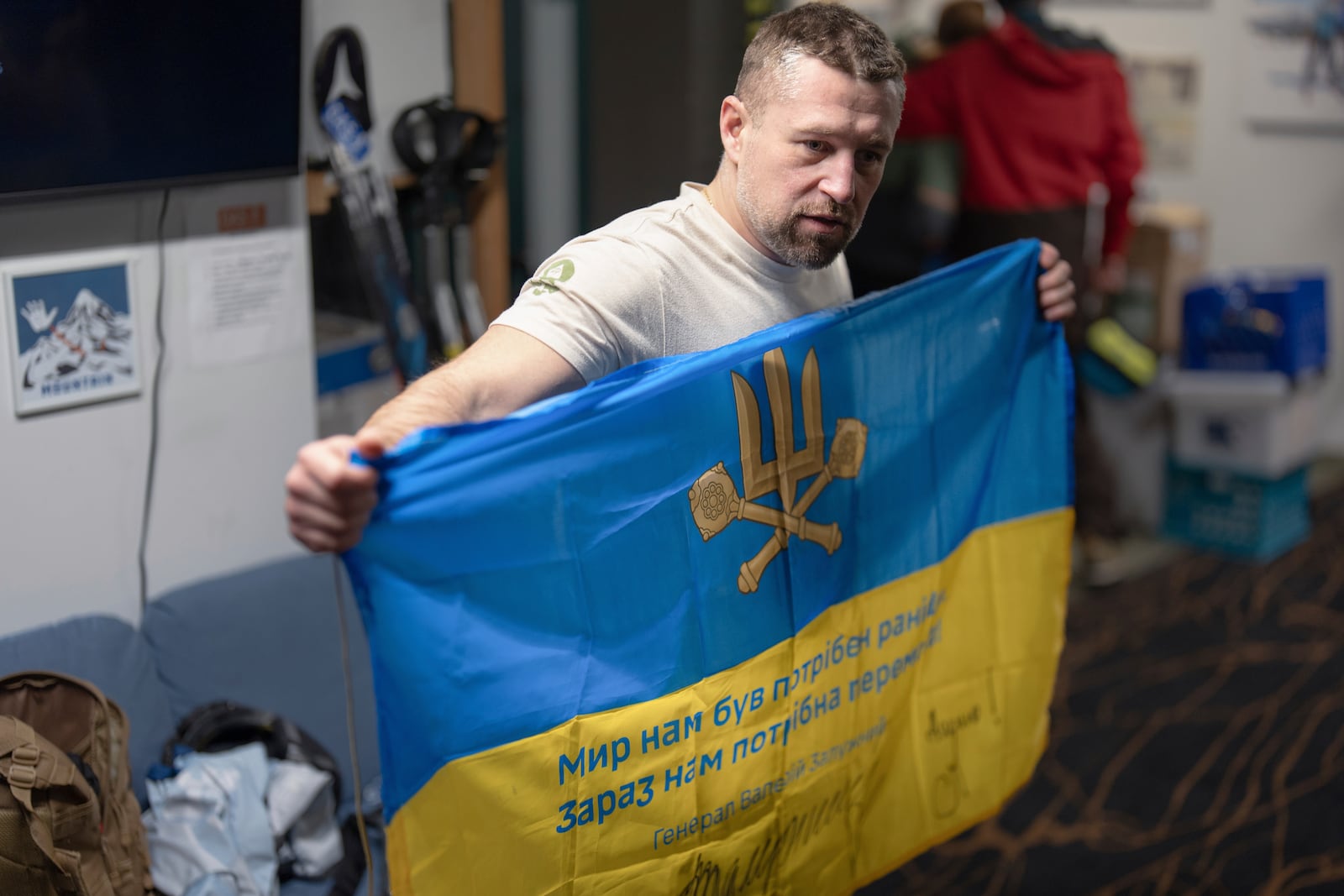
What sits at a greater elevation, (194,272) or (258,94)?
(258,94)

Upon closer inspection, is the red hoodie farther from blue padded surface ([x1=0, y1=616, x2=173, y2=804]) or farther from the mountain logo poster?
blue padded surface ([x1=0, y1=616, x2=173, y2=804])

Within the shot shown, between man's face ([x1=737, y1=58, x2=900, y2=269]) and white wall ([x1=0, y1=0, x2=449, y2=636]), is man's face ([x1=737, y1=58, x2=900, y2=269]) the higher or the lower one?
the higher one

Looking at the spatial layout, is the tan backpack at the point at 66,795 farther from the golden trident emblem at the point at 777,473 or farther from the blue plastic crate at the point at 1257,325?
the blue plastic crate at the point at 1257,325

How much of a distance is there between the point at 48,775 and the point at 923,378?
1289 millimetres

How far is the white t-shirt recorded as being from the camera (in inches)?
54.9

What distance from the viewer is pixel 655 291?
4.83 feet

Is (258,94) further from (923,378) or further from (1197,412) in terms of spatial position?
(1197,412)

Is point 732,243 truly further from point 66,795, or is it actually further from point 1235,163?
point 1235,163

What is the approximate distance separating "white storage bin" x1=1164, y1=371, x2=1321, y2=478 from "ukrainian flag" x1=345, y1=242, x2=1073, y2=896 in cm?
228

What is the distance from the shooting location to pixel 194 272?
7.70 feet

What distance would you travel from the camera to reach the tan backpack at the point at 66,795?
1.70 m

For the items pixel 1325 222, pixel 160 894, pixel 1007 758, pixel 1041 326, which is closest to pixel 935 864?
pixel 1007 758

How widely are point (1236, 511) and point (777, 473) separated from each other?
3172 mm

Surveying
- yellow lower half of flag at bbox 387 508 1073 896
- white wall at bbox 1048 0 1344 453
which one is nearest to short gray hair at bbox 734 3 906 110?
yellow lower half of flag at bbox 387 508 1073 896
